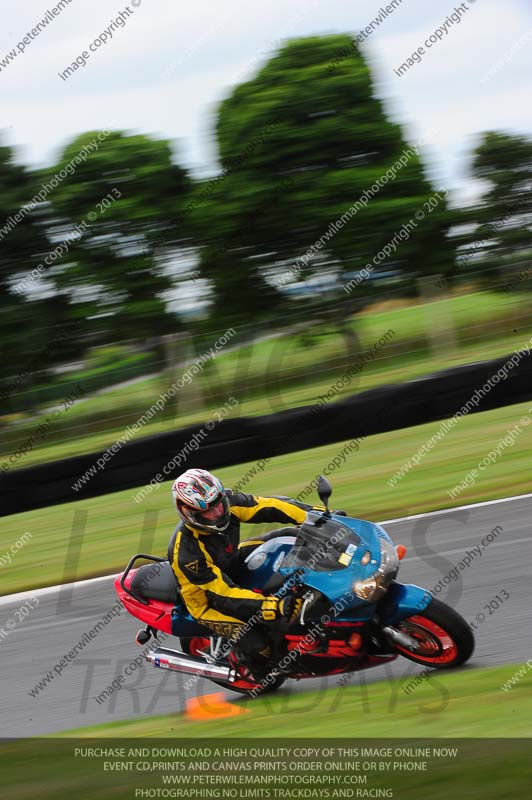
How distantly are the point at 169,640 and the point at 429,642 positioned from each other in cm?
232

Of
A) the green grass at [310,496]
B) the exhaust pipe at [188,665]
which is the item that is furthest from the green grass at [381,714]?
the green grass at [310,496]

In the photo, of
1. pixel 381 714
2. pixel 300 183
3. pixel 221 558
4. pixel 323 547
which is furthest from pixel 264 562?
pixel 300 183

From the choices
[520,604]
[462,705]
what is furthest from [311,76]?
[462,705]

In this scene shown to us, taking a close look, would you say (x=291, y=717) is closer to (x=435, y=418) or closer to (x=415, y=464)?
(x=415, y=464)

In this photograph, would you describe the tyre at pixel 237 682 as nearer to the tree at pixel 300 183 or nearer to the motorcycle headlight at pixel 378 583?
the motorcycle headlight at pixel 378 583

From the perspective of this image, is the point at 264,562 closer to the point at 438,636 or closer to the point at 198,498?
the point at 198,498

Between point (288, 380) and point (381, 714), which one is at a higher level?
point (381, 714)

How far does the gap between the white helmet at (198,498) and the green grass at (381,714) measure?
106 cm

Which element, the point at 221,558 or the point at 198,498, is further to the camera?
the point at 221,558

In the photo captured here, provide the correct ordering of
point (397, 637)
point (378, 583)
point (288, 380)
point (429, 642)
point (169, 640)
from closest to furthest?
point (378, 583) → point (397, 637) → point (429, 642) → point (169, 640) → point (288, 380)

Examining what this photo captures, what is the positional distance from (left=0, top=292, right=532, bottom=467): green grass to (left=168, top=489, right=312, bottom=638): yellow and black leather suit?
10.3 metres

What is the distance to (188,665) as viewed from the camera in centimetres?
583

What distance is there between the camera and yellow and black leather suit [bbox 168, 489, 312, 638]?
5.43 metres
